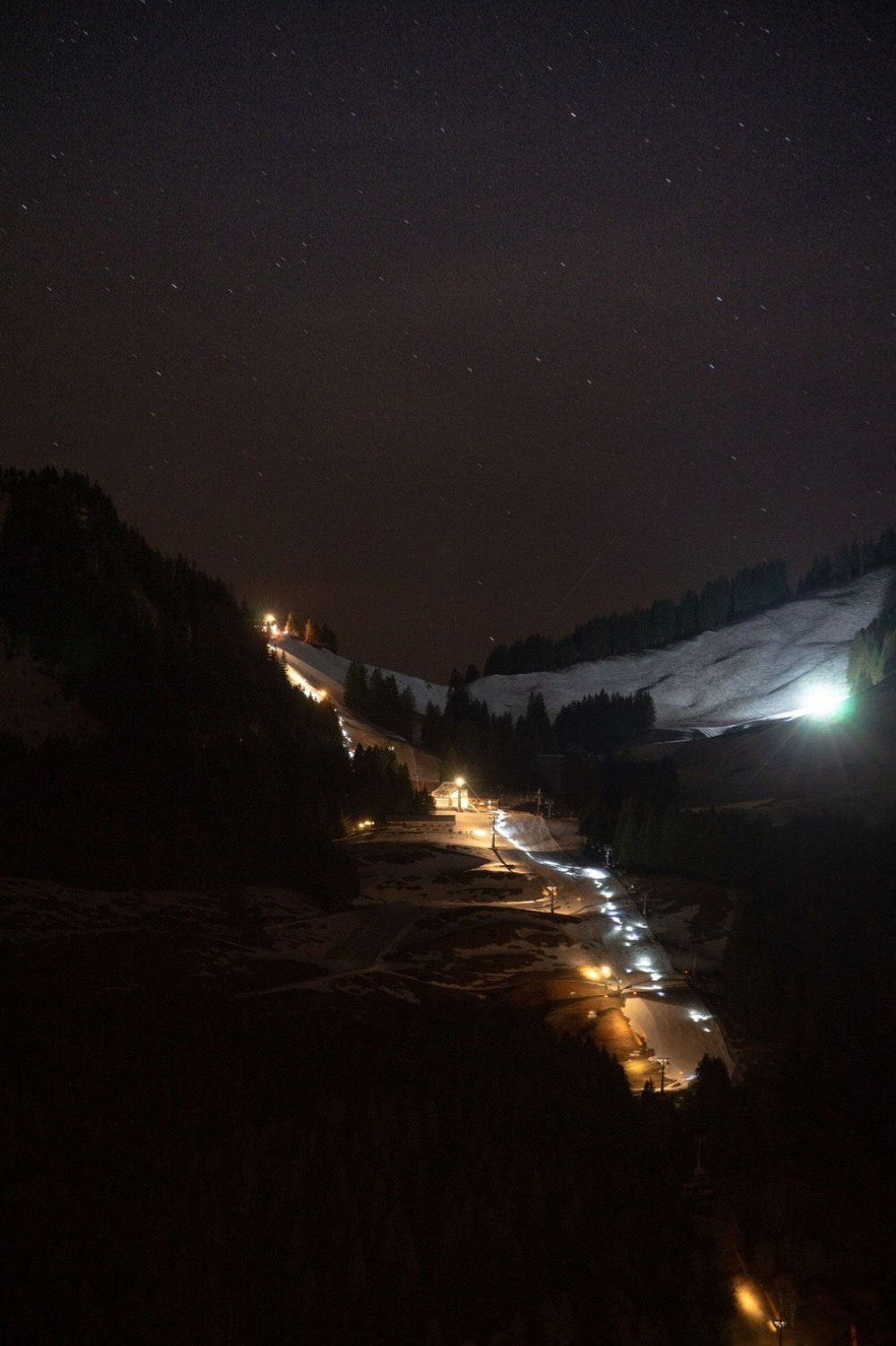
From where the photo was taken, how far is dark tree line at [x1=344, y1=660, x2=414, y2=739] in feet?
463

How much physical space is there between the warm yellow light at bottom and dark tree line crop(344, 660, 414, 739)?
382ft

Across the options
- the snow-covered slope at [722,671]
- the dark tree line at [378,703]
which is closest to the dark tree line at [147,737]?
the dark tree line at [378,703]

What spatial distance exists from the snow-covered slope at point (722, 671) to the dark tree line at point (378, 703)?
552 inches

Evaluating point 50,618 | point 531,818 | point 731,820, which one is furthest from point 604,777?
point 50,618

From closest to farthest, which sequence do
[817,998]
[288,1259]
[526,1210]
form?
[288,1259]
[526,1210]
[817,998]

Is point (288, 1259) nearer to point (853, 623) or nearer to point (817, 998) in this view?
point (817, 998)

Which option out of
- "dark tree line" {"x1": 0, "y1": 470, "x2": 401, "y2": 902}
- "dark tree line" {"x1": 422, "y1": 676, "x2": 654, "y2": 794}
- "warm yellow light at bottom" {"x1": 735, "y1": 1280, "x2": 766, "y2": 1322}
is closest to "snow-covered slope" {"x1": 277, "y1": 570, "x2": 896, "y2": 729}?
"dark tree line" {"x1": 422, "y1": 676, "x2": 654, "y2": 794}

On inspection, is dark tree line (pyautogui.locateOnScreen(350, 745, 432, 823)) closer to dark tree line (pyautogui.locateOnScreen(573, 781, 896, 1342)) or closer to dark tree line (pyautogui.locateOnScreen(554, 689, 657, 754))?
dark tree line (pyautogui.locateOnScreen(573, 781, 896, 1342))

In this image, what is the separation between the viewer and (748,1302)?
24.3 meters

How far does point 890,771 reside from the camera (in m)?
83.0

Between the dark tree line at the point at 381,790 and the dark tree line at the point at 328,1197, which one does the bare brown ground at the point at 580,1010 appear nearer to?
the dark tree line at the point at 328,1197

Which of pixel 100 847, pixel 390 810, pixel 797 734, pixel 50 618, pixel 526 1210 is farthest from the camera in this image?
pixel 797 734

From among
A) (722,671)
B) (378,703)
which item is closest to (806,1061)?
(378,703)

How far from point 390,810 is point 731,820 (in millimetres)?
32684
